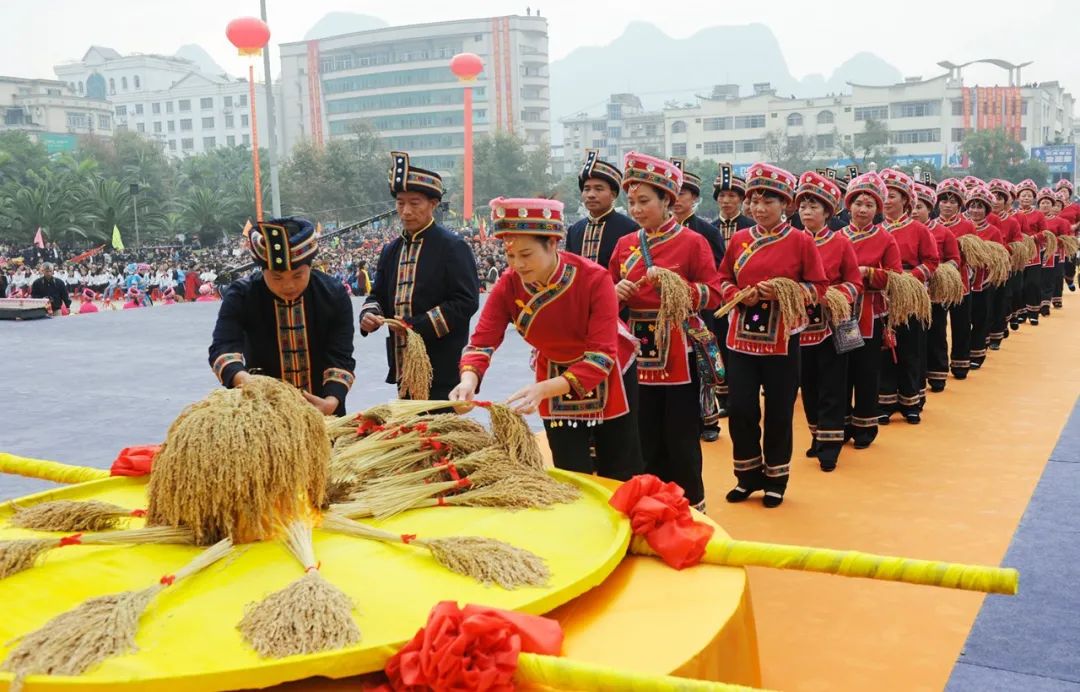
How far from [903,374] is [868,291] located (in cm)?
109

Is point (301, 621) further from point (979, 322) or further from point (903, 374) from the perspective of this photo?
point (979, 322)

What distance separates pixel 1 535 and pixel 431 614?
1.23 m

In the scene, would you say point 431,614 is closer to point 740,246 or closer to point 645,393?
point 645,393

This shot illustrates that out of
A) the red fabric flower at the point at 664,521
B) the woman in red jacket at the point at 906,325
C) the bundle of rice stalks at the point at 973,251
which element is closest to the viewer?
the red fabric flower at the point at 664,521

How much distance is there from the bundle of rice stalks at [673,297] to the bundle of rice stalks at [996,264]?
5541mm

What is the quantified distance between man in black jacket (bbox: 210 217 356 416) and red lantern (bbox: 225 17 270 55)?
48.7ft

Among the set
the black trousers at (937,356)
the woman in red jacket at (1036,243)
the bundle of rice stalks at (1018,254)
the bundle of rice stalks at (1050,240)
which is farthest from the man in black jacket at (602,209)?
the bundle of rice stalks at (1050,240)

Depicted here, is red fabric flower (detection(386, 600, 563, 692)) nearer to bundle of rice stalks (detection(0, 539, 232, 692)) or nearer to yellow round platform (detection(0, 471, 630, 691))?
yellow round platform (detection(0, 471, 630, 691))

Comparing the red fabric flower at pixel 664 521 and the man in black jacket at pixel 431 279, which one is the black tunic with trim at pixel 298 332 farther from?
the red fabric flower at pixel 664 521

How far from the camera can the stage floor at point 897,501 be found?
9.80 feet

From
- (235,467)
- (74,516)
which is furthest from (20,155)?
(235,467)

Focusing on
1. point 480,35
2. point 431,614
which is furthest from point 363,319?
point 480,35

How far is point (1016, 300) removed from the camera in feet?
37.1

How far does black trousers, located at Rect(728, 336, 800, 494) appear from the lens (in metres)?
4.54
